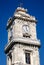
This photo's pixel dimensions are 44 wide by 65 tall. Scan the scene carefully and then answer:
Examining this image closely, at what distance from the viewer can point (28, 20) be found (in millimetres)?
61062

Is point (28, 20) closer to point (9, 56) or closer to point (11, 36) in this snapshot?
point (11, 36)

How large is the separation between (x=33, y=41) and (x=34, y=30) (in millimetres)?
3481

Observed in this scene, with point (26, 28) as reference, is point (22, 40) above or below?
below

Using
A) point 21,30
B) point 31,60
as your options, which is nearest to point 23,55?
point 31,60

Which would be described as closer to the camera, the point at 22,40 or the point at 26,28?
the point at 22,40

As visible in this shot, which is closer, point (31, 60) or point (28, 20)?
→ point (31, 60)

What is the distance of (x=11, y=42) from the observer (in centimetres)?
5712

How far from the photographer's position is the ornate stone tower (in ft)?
183

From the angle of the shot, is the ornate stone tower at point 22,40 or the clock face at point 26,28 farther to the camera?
the clock face at point 26,28

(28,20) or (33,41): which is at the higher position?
(28,20)

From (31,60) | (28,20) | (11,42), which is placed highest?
(28,20)

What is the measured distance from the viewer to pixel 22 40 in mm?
56781

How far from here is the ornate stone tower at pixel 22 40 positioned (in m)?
55.8

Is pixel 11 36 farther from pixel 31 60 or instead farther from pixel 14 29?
pixel 31 60
